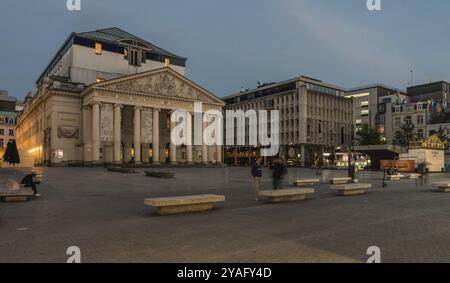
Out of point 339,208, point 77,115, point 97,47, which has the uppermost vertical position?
point 97,47

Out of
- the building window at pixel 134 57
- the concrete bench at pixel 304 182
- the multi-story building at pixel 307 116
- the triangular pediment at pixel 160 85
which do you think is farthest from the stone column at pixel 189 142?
the concrete bench at pixel 304 182

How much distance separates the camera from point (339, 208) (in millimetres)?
14500

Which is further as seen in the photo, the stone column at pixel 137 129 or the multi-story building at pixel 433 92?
the multi-story building at pixel 433 92

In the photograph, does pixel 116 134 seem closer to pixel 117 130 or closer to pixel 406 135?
pixel 117 130

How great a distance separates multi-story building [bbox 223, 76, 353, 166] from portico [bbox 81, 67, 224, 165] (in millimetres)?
24910

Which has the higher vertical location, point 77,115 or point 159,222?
point 77,115

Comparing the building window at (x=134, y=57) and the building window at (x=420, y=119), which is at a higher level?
the building window at (x=134, y=57)

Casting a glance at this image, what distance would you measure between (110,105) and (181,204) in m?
56.2

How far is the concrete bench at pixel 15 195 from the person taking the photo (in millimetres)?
15773

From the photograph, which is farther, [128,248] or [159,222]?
[159,222]

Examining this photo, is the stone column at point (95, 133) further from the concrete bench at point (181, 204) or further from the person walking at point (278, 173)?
the concrete bench at point (181, 204)
